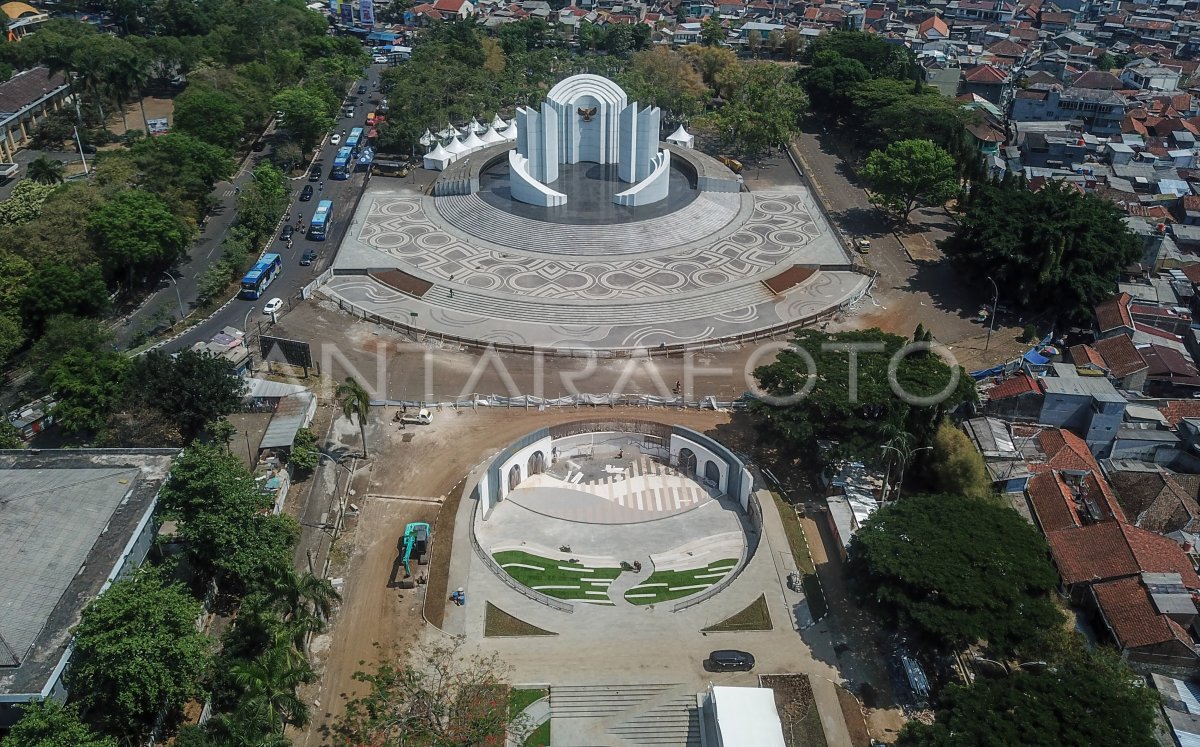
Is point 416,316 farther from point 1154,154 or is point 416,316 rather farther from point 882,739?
point 1154,154

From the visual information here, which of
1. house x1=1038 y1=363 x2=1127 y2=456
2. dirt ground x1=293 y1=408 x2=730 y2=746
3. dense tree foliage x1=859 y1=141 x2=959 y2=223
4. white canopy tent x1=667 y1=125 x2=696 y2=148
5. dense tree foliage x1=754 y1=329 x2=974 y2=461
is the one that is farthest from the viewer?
white canopy tent x1=667 y1=125 x2=696 y2=148

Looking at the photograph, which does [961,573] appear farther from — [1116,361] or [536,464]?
[1116,361]

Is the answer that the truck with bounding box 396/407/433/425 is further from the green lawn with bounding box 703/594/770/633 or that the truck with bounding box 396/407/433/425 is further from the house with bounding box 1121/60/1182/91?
the house with bounding box 1121/60/1182/91

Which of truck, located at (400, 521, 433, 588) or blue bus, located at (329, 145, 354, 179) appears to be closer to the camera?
truck, located at (400, 521, 433, 588)

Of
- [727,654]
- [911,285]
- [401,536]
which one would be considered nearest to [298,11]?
[911,285]

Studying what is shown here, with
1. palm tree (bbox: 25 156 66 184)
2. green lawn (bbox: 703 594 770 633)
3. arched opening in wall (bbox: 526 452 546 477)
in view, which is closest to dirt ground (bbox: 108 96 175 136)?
palm tree (bbox: 25 156 66 184)
